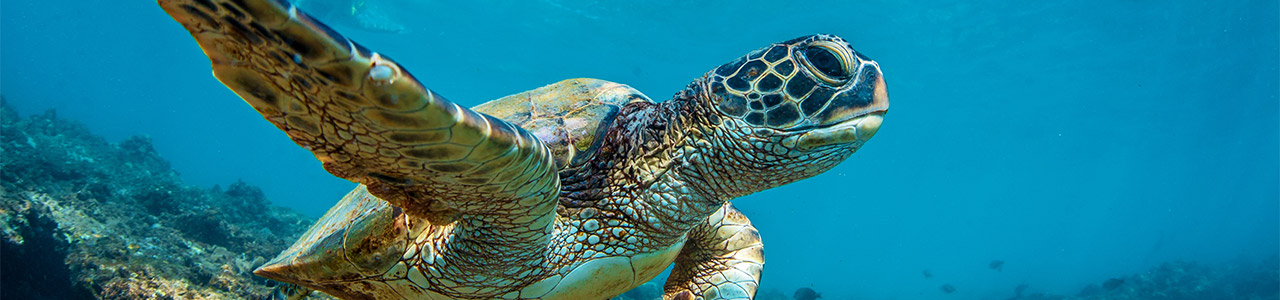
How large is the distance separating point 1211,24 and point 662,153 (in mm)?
28691

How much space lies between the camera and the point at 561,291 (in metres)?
2.36

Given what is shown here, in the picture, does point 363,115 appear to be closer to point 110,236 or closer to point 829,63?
point 829,63

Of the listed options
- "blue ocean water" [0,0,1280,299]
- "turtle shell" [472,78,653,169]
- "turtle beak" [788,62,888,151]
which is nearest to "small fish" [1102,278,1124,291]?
"blue ocean water" [0,0,1280,299]

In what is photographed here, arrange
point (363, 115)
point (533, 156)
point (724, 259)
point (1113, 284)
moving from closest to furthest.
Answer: point (363, 115), point (533, 156), point (724, 259), point (1113, 284)

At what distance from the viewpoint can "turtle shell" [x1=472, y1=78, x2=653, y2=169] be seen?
2156 mm

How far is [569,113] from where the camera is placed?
240 centimetres

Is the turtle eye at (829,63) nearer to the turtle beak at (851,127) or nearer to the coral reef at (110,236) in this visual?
the turtle beak at (851,127)

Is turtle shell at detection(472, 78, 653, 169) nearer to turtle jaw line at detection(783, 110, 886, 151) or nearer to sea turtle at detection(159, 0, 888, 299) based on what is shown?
sea turtle at detection(159, 0, 888, 299)

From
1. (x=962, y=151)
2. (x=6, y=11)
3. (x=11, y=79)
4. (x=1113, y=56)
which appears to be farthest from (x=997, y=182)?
(x=11, y=79)

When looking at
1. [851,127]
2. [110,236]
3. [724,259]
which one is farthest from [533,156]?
[110,236]

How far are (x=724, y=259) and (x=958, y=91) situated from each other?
1352 inches

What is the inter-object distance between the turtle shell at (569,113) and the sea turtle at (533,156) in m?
0.01

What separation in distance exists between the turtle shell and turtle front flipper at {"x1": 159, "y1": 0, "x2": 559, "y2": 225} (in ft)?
2.06

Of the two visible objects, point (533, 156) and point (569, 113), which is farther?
point (569, 113)
